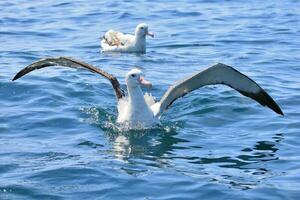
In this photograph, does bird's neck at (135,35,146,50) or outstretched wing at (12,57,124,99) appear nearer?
outstretched wing at (12,57,124,99)

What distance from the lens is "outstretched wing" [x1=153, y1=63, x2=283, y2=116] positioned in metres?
12.3

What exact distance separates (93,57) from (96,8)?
22.2 feet

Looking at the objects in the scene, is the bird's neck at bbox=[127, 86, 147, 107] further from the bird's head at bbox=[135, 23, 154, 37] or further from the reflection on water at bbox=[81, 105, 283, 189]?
the bird's head at bbox=[135, 23, 154, 37]

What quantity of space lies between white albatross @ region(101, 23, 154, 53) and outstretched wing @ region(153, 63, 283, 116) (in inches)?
252

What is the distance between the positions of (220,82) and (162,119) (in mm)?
1468

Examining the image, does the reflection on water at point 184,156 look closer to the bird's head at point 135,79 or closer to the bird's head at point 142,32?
the bird's head at point 135,79

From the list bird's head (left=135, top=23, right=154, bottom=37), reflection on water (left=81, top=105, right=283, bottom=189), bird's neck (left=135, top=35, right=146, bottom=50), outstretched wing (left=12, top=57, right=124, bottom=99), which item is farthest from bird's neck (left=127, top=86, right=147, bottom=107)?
bird's head (left=135, top=23, right=154, bottom=37)

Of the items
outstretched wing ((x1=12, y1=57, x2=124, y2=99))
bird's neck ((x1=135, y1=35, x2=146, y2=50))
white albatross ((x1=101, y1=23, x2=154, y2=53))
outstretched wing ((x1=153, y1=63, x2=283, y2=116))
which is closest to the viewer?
outstretched wing ((x1=153, y1=63, x2=283, y2=116))

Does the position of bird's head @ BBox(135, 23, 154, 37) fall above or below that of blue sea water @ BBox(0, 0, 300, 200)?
above

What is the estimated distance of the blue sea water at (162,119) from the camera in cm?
1012

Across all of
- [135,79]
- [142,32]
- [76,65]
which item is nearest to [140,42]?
[142,32]

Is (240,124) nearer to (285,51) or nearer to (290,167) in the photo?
(290,167)

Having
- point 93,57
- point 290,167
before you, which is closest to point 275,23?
point 93,57

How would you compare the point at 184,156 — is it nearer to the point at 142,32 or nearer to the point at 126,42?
the point at 142,32
